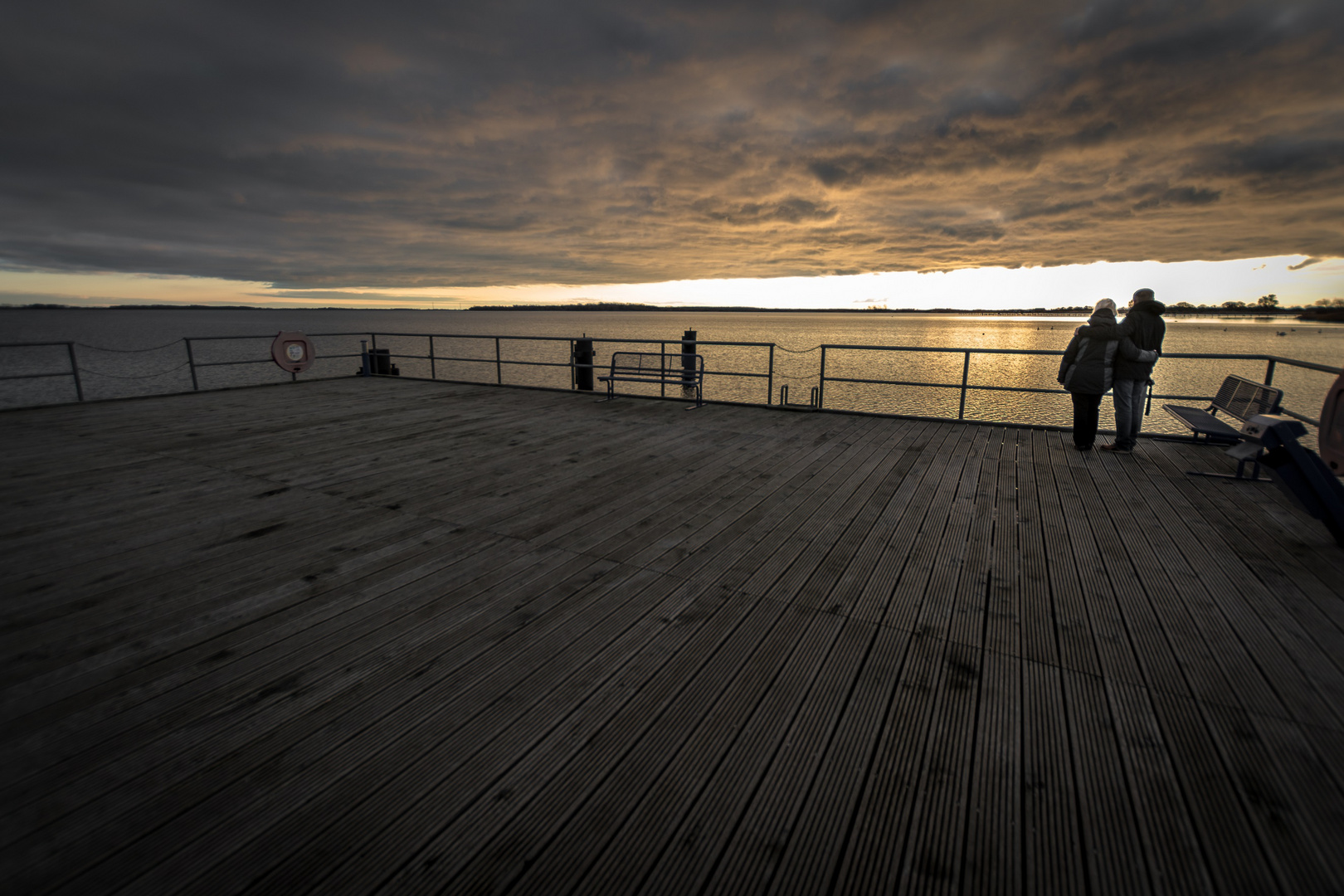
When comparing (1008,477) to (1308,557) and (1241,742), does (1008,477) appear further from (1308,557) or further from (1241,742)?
(1241,742)

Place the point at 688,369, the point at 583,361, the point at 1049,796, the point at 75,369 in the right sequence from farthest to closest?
the point at 583,361
the point at 75,369
the point at 688,369
the point at 1049,796

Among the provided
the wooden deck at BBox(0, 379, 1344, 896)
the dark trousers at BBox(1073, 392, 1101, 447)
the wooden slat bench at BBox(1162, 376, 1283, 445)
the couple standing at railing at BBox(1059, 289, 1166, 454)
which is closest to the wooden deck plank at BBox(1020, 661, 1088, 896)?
the wooden deck at BBox(0, 379, 1344, 896)

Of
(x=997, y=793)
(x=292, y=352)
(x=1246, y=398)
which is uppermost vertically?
(x=292, y=352)

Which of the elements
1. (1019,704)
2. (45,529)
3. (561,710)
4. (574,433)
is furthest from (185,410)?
(1019,704)

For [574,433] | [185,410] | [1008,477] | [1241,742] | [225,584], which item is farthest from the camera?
[185,410]

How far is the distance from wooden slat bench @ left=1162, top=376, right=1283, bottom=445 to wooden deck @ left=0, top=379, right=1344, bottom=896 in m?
0.65

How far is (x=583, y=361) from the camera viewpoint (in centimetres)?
1178

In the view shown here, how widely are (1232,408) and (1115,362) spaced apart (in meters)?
1.26

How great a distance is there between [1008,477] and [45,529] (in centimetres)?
700

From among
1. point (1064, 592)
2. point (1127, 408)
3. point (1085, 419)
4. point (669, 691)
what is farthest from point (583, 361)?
point (669, 691)

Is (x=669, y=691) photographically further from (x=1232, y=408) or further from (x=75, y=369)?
(x=75, y=369)

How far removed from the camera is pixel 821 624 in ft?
8.54

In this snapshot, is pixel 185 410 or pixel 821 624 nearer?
pixel 821 624

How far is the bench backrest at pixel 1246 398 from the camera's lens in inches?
193
